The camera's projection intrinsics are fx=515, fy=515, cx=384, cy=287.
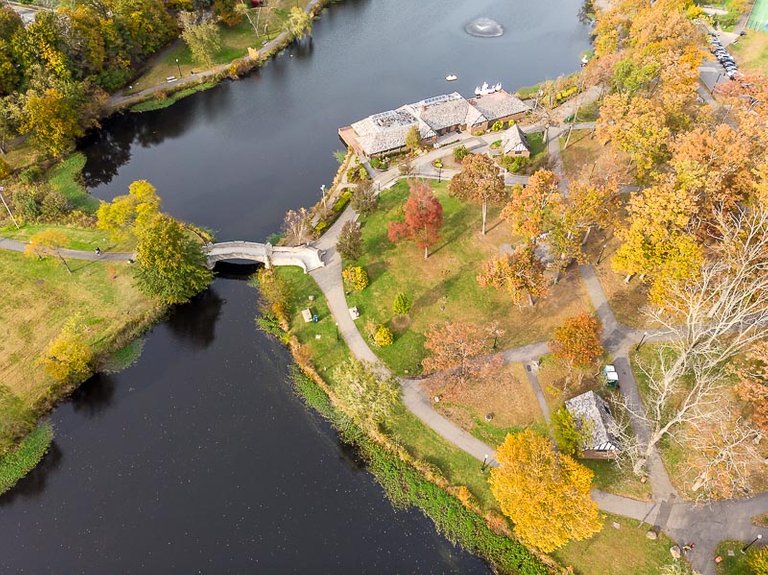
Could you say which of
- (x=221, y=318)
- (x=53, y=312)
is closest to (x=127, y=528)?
(x=221, y=318)

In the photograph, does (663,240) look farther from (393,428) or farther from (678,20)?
(678,20)

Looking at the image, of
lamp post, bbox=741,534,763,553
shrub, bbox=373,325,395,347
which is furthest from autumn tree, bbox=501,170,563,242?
lamp post, bbox=741,534,763,553

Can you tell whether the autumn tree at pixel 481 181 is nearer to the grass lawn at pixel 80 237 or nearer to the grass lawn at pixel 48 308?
the grass lawn at pixel 48 308

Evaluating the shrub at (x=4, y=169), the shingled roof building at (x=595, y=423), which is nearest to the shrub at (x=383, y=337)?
the shingled roof building at (x=595, y=423)

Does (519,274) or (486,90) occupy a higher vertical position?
(486,90)

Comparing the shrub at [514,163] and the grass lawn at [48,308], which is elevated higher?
the grass lawn at [48,308]

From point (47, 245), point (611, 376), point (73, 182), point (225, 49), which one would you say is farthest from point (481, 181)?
point (225, 49)

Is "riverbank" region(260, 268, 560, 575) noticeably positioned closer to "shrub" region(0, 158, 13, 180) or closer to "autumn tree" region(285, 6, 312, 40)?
"shrub" region(0, 158, 13, 180)

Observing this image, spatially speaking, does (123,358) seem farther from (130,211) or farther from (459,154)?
(459,154)
